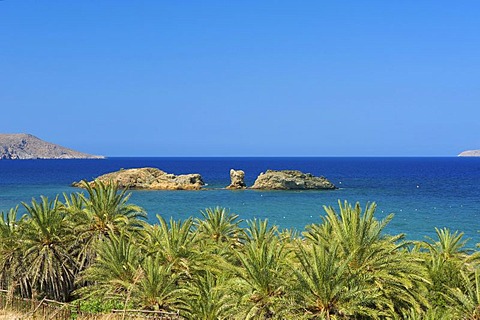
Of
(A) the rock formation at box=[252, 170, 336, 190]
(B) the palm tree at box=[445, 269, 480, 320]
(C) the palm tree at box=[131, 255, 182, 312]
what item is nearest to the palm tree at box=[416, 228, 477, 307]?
(B) the palm tree at box=[445, 269, 480, 320]

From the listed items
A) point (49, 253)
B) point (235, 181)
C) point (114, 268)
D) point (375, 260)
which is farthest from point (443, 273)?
A: point (235, 181)

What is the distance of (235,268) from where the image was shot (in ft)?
66.3

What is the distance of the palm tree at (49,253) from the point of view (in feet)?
84.1

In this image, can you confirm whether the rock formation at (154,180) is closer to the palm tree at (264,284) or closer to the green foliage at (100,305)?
the green foliage at (100,305)

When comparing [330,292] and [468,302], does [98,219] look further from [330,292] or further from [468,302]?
Result: [468,302]

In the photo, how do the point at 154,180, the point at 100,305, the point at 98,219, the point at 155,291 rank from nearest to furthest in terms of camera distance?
1. the point at 155,291
2. the point at 100,305
3. the point at 98,219
4. the point at 154,180

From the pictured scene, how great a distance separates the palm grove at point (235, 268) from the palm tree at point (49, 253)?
0.17ft

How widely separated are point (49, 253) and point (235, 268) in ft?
35.1

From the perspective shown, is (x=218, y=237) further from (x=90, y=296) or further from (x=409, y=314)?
(x=409, y=314)

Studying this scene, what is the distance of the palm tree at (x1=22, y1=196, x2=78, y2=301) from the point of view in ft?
84.1

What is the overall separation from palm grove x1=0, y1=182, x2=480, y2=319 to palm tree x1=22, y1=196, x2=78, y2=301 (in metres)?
0.05

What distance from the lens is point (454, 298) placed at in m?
21.4

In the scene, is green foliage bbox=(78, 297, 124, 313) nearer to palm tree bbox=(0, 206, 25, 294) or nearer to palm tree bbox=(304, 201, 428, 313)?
palm tree bbox=(0, 206, 25, 294)

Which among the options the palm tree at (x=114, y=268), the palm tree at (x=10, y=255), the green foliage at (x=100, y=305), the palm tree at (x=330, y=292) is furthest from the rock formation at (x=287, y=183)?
the palm tree at (x=330, y=292)
